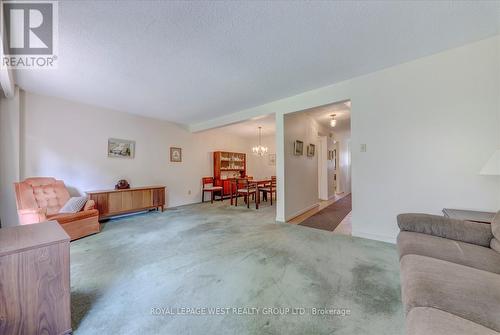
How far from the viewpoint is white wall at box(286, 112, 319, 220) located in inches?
155

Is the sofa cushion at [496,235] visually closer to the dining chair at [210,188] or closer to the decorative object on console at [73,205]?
the decorative object on console at [73,205]

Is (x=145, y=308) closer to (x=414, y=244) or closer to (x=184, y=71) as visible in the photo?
(x=414, y=244)

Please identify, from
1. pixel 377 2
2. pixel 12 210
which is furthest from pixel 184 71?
pixel 12 210

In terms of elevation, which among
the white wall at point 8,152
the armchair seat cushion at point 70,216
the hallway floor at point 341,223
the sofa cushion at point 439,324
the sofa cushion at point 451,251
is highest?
the white wall at point 8,152

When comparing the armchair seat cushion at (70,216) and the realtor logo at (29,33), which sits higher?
the realtor logo at (29,33)

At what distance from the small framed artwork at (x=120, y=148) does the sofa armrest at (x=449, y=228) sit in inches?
204

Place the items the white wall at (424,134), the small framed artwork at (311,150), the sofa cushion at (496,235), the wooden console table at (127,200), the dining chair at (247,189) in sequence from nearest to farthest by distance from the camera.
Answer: the sofa cushion at (496,235) < the white wall at (424,134) < the wooden console table at (127,200) < the small framed artwork at (311,150) < the dining chair at (247,189)

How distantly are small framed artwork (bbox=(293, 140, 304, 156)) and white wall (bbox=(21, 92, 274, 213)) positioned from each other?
131 inches

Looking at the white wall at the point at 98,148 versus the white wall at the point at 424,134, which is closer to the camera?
the white wall at the point at 424,134

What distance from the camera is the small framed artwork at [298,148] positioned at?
4271 millimetres

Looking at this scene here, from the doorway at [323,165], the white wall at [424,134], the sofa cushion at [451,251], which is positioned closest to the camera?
the sofa cushion at [451,251]

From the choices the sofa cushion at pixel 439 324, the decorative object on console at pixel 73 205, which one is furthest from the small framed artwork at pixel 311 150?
the decorative object on console at pixel 73 205

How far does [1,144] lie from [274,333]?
15.3 ft

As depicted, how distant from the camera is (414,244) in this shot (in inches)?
59.2
